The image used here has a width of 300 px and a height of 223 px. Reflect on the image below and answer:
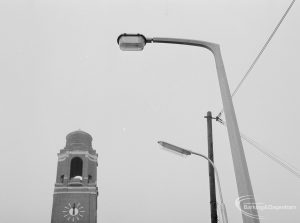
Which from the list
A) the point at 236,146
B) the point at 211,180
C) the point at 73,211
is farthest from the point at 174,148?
the point at 73,211

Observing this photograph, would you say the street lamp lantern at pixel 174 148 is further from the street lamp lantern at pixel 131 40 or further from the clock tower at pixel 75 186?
the clock tower at pixel 75 186

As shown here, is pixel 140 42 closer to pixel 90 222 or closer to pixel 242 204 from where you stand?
pixel 242 204

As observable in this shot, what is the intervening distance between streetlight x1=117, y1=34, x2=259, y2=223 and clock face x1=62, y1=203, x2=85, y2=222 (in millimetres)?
43397

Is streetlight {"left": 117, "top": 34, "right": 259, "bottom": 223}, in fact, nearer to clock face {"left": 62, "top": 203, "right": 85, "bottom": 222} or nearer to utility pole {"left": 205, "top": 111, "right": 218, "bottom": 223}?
utility pole {"left": 205, "top": 111, "right": 218, "bottom": 223}

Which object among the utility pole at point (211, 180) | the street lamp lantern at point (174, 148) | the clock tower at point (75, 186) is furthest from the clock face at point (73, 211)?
the street lamp lantern at point (174, 148)

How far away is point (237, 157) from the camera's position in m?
4.33

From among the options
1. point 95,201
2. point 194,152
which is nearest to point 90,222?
point 95,201

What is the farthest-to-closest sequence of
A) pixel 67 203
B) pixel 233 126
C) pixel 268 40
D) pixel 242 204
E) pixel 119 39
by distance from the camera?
pixel 67 203, pixel 268 40, pixel 119 39, pixel 233 126, pixel 242 204

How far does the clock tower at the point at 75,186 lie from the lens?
4591 cm

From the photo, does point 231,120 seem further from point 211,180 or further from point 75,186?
point 75,186

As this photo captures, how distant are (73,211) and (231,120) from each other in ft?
148

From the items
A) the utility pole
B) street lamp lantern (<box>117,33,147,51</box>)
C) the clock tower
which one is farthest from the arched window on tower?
A: street lamp lantern (<box>117,33,147,51</box>)

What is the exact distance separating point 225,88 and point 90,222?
45.3 m

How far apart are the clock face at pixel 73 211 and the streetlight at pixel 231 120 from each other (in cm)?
4340
